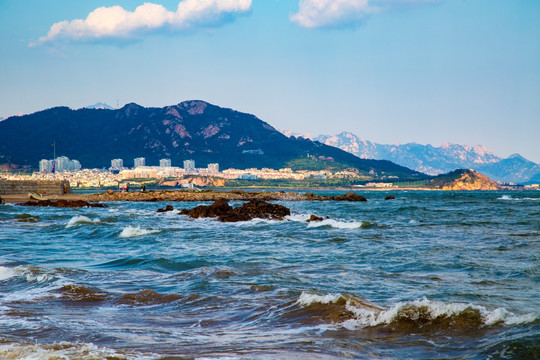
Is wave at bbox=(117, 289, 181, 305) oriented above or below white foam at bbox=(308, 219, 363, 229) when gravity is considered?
above

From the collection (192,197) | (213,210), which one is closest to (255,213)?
(213,210)

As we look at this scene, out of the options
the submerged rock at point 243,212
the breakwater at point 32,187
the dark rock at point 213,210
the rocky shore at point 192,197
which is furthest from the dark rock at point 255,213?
the breakwater at point 32,187

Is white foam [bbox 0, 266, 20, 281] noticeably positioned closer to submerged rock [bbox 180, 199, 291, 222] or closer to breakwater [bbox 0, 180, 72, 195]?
submerged rock [bbox 180, 199, 291, 222]

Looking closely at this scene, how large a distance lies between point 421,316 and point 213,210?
3395 centimetres

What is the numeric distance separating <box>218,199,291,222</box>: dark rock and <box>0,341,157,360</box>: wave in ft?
100

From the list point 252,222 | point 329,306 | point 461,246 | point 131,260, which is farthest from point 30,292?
point 252,222

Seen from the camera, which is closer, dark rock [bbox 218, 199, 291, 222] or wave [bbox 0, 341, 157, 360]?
wave [bbox 0, 341, 157, 360]

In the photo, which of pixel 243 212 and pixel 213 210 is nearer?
pixel 243 212

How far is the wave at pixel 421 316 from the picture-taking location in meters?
9.46

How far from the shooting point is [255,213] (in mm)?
40281

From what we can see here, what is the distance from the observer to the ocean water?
8344 millimetres

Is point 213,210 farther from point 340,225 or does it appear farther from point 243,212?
point 340,225

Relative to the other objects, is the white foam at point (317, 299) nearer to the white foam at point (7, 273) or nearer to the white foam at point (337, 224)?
the white foam at point (7, 273)

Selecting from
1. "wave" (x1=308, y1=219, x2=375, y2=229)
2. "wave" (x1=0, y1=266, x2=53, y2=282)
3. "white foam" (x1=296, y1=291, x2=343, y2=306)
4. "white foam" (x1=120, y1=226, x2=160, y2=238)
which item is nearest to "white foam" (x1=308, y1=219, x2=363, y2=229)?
"wave" (x1=308, y1=219, x2=375, y2=229)
